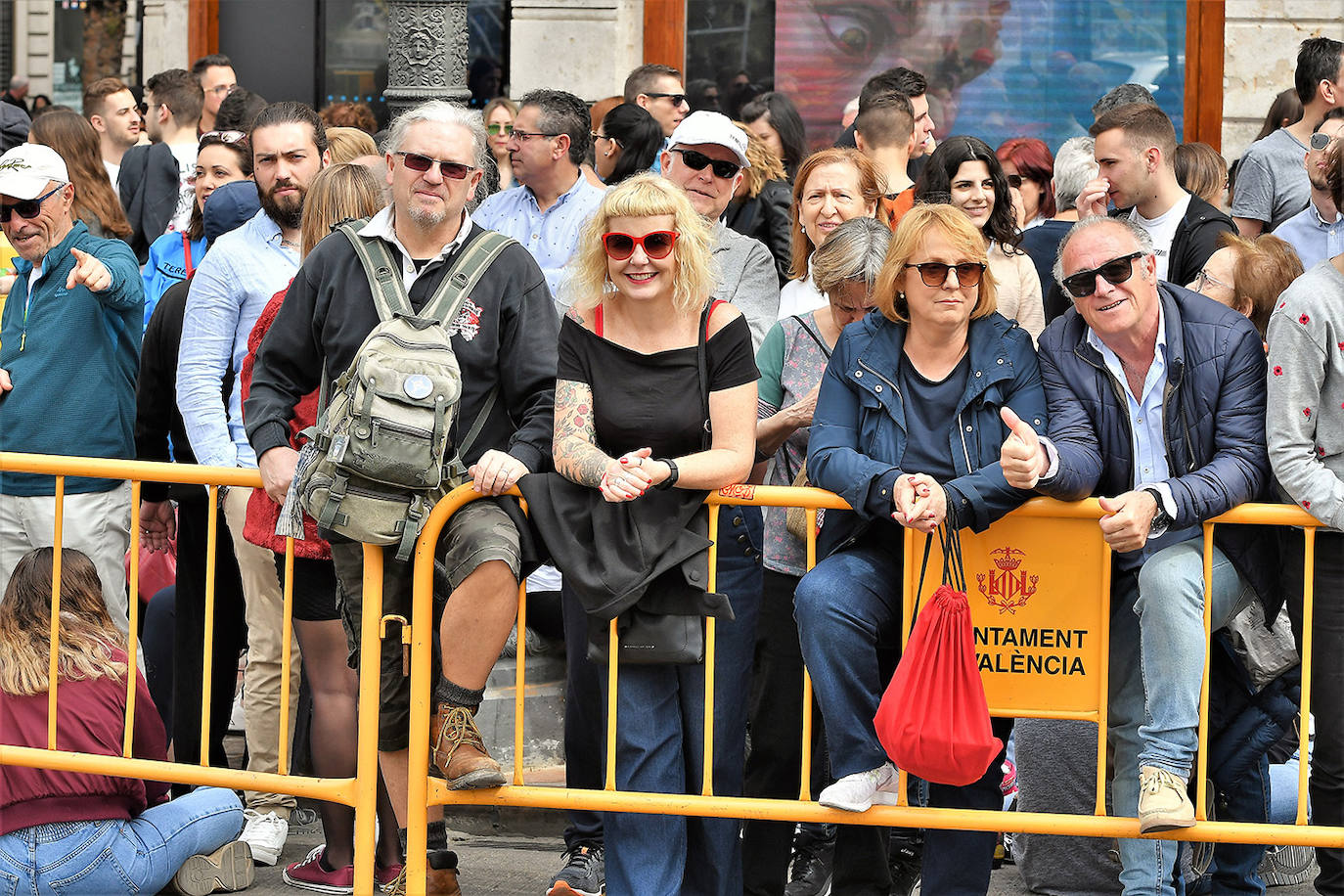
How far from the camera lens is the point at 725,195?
20.5 feet

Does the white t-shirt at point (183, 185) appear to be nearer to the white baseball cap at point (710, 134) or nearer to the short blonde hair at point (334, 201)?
the short blonde hair at point (334, 201)

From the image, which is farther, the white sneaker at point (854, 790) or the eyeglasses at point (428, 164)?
the eyeglasses at point (428, 164)

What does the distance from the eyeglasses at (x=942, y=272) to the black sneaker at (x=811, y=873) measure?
6.37ft

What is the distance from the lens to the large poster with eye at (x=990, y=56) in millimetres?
10875

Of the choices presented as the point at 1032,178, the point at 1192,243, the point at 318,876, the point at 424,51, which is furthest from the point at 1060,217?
the point at 318,876

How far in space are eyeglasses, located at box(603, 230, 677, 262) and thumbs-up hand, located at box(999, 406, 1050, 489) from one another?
40.5 inches

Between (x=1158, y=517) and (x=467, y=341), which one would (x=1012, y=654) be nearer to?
(x=1158, y=517)

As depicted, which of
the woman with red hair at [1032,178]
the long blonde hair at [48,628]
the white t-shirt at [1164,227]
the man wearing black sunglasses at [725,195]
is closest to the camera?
the long blonde hair at [48,628]

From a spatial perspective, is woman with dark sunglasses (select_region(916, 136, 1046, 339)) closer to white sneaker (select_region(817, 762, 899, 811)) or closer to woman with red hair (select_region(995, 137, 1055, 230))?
woman with red hair (select_region(995, 137, 1055, 230))

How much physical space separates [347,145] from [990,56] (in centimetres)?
609

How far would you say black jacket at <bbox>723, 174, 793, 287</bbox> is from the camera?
742cm

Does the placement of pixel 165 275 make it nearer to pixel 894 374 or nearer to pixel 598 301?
pixel 598 301

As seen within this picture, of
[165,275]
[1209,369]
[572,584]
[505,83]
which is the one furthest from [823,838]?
[505,83]

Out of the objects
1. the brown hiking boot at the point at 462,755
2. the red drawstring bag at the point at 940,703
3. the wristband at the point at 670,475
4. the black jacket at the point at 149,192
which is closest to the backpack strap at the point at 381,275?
the wristband at the point at 670,475
